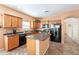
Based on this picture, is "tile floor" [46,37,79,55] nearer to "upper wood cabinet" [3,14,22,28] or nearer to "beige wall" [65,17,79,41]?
"beige wall" [65,17,79,41]

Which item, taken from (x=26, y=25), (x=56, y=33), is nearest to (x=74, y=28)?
(x=56, y=33)

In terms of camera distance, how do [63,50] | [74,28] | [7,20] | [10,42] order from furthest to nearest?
[74,28] → [63,50] → [7,20] → [10,42]

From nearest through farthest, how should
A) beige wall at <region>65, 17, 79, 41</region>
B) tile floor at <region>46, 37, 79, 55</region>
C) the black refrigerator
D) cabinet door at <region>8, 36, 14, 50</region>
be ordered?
tile floor at <region>46, 37, 79, 55</region> < cabinet door at <region>8, 36, 14, 50</region> < beige wall at <region>65, 17, 79, 41</region> < the black refrigerator

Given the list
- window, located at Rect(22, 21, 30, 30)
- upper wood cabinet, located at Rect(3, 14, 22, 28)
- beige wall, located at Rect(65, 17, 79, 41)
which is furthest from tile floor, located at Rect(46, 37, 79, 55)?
window, located at Rect(22, 21, 30, 30)

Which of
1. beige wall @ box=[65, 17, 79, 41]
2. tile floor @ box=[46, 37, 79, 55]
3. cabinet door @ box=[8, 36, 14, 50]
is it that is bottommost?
tile floor @ box=[46, 37, 79, 55]

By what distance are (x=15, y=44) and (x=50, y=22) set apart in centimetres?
453

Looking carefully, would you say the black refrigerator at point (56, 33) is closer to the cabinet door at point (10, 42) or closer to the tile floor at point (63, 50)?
the tile floor at point (63, 50)

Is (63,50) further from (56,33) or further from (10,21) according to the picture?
(10,21)

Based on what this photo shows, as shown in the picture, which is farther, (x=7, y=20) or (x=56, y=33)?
(x=56, y=33)

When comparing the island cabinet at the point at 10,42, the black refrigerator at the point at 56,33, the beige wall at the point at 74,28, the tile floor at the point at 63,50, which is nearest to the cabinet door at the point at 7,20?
the island cabinet at the point at 10,42

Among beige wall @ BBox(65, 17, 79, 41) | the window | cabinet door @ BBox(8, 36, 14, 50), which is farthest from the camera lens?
the window

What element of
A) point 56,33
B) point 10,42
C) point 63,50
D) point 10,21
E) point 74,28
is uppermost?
point 10,21
